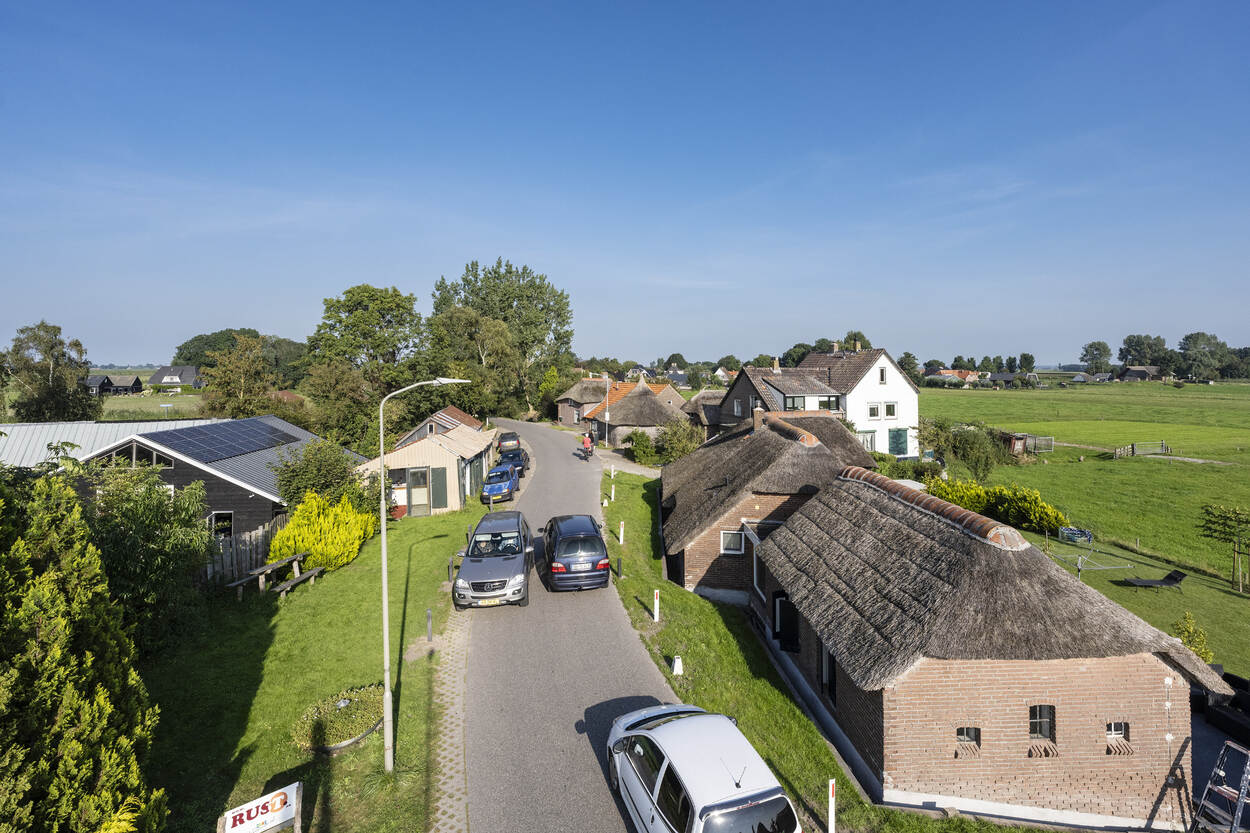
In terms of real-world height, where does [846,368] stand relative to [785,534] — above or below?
above

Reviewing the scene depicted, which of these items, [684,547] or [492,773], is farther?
[684,547]

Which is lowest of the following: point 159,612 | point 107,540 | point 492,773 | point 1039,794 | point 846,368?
point 1039,794

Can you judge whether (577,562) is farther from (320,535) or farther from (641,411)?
(641,411)

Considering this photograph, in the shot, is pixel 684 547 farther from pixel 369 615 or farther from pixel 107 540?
pixel 107 540

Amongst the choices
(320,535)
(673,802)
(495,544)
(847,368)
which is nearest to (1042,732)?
(673,802)

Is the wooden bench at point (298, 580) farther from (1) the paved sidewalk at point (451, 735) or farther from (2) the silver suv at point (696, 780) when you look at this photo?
(2) the silver suv at point (696, 780)

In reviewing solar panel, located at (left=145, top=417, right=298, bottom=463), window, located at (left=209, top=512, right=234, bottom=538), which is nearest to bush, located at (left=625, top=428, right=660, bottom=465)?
solar panel, located at (left=145, top=417, right=298, bottom=463)

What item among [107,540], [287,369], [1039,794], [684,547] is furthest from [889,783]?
[287,369]

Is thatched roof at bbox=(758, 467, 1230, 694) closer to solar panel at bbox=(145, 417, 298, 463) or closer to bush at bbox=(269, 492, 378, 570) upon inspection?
bush at bbox=(269, 492, 378, 570)
